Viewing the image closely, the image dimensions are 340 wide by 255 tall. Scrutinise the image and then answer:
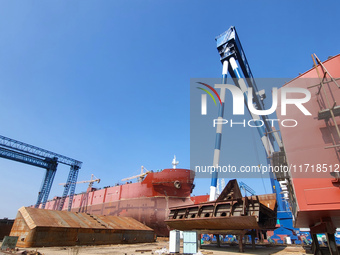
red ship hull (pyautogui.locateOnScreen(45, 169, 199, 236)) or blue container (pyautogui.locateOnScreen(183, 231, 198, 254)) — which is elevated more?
red ship hull (pyautogui.locateOnScreen(45, 169, 199, 236))

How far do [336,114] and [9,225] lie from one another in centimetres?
3016

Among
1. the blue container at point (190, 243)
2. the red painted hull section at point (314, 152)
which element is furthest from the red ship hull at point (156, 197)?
the red painted hull section at point (314, 152)

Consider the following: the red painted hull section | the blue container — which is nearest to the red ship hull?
the blue container

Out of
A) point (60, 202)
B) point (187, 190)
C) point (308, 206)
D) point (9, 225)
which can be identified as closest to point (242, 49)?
point (187, 190)

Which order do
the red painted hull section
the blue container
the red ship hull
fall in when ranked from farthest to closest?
the red ship hull → the blue container → the red painted hull section

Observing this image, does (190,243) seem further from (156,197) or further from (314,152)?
(156,197)

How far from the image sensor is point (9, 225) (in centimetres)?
2209

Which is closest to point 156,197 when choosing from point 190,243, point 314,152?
point 190,243

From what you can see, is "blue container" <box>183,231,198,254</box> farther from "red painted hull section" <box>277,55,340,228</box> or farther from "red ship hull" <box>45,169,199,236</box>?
"red ship hull" <box>45,169,199,236</box>

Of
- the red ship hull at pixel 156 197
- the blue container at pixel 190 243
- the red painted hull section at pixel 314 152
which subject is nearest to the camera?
the red painted hull section at pixel 314 152

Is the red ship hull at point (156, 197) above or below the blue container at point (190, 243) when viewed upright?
above

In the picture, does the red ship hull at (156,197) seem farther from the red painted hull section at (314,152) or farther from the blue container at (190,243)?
the red painted hull section at (314,152)

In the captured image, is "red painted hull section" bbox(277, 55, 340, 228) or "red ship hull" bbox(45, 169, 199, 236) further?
"red ship hull" bbox(45, 169, 199, 236)

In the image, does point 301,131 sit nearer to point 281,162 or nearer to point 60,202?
point 281,162
